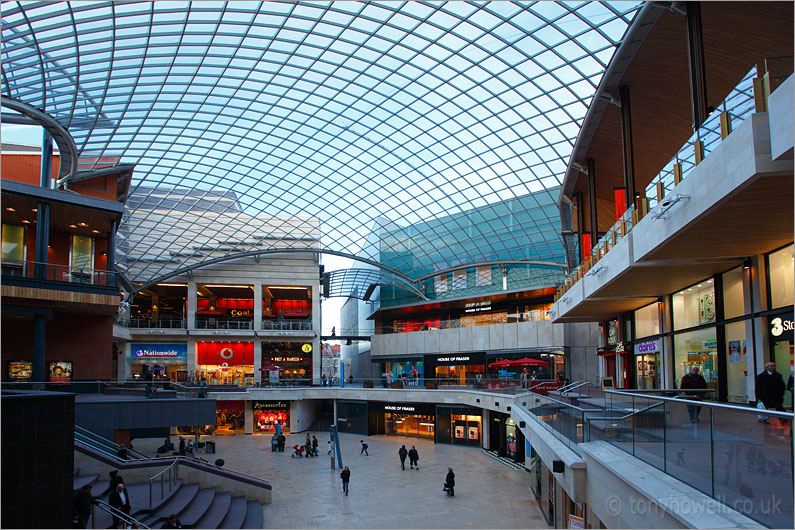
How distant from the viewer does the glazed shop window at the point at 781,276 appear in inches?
685

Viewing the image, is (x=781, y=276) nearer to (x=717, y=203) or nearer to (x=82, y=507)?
(x=717, y=203)

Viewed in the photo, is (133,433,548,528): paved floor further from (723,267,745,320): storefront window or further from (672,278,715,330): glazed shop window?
(723,267,745,320): storefront window

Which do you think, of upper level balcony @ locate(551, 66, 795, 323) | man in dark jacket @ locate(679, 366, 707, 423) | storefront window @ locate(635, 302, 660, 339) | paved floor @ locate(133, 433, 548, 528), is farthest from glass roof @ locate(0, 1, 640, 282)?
paved floor @ locate(133, 433, 548, 528)

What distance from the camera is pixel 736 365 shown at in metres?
21.7

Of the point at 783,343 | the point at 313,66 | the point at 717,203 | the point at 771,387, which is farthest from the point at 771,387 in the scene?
the point at 313,66

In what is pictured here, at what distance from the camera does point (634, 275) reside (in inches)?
931

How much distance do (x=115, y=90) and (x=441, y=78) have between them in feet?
74.3

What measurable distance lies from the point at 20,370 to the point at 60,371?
81.3 inches

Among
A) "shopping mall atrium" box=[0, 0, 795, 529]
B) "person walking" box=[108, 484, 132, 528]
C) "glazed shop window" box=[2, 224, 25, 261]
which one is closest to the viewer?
"shopping mall atrium" box=[0, 0, 795, 529]

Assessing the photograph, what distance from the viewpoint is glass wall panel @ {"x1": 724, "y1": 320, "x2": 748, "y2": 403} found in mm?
20859

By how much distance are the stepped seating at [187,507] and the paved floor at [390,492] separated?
142 cm

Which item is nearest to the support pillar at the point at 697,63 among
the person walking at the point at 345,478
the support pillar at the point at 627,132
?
the support pillar at the point at 627,132

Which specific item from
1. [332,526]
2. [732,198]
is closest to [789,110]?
[732,198]

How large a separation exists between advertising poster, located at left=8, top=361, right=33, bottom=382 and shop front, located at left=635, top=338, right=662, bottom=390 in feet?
117
